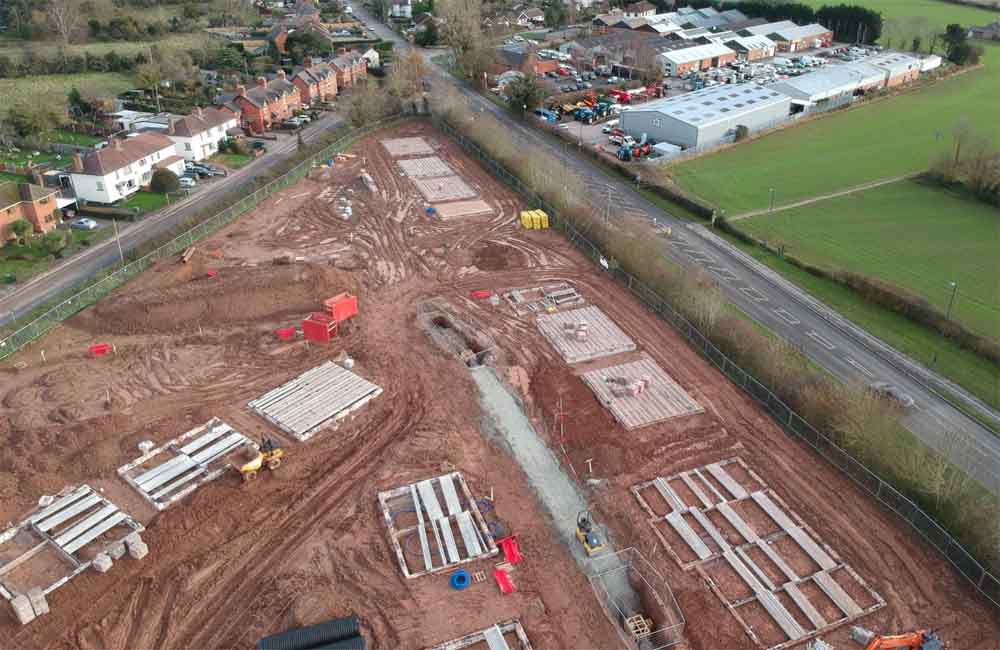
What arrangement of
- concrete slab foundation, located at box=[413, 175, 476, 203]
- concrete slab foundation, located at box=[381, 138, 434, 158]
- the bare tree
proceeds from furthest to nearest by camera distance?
the bare tree < concrete slab foundation, located at box=[381, 138, 434, 158] < concrete slab foundation, located at box=[413, 175, 476, 203]

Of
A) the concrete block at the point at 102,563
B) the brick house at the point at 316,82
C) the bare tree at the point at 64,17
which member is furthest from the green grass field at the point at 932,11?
the concrete block at the point at 102,563

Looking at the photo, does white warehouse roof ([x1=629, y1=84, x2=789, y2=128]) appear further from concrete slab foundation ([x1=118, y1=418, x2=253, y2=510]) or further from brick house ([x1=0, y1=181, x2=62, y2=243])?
concrete slab foundation ([x1=118, y1=418, x2=253, y2=510])

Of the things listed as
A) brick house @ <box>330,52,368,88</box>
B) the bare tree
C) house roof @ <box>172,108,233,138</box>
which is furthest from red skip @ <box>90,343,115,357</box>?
the bare tree

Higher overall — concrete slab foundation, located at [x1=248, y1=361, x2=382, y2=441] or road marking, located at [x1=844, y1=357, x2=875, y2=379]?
concrete slab foundation, located at [x1=248, y1=361, x2=382, y2=441]

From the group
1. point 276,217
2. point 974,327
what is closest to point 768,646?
point 974,327

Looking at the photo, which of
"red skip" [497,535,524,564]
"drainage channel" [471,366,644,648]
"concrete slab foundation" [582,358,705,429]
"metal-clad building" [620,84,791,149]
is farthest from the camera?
"metal-clad building" [620,84,791,149]

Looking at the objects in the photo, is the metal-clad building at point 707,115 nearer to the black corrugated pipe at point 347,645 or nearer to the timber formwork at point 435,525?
the timber formwork at point 435,525

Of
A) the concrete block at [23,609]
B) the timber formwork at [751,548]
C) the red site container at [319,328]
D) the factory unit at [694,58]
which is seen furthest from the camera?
the factory unit at [694,58]
